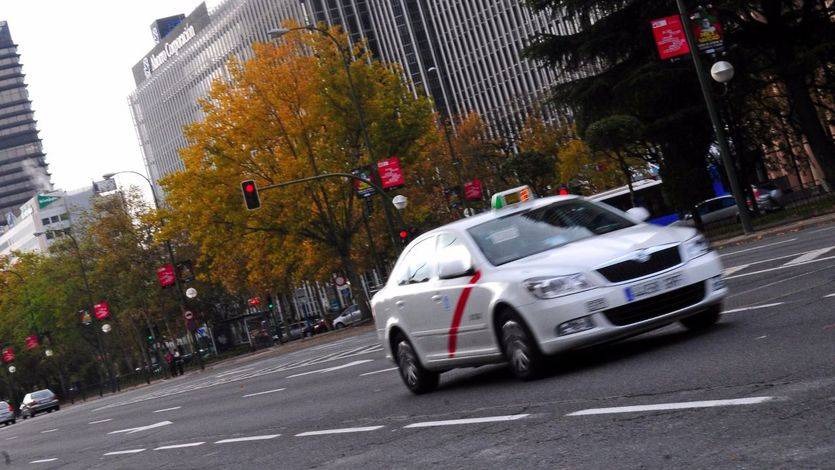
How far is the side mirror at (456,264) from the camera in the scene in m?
11.6

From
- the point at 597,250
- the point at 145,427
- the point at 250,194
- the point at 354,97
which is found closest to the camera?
the point at 597,250

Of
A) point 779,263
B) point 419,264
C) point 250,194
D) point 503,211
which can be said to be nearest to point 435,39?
point 250,194

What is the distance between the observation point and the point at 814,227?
27.4 metres

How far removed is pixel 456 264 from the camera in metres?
11.6

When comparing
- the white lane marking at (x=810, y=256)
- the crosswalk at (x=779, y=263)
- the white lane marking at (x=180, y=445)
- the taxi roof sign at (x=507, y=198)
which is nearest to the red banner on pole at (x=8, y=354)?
the crosswalk at (x=779, y=263)

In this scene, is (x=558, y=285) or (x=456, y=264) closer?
(x=558, y=285)

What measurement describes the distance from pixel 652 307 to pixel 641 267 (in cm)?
36

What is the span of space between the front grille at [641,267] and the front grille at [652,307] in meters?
0.22

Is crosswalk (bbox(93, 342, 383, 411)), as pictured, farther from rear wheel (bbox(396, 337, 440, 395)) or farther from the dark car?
the dark car

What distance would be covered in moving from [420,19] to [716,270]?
123795 millimetres

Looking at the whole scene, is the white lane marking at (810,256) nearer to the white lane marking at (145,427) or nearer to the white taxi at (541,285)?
the white taxi at (541,285)

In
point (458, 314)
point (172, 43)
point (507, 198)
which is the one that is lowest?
point (458, 314)

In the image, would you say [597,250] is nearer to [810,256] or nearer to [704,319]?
[704,319]

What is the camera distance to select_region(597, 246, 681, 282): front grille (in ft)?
34.3
